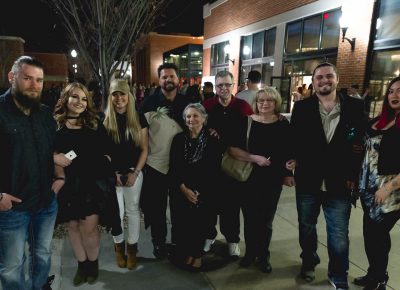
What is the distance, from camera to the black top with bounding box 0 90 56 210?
204 cm

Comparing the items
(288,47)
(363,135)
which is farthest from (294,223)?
(288,47)

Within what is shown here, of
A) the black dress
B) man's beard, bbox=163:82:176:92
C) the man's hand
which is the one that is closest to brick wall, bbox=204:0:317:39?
man's beard, bbox=163:82:176:92

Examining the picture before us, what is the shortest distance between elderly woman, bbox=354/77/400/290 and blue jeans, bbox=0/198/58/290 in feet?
8.82

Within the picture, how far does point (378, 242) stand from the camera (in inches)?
106

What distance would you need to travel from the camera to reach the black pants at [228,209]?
3.25m

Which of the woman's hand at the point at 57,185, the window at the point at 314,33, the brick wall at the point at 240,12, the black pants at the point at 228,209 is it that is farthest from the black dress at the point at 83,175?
the brick wall at the point at 240,12

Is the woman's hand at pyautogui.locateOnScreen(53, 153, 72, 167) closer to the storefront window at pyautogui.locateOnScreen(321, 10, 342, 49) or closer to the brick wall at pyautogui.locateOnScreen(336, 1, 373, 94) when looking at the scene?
the brick wall at pyautogui.locateOnScreen(336, 1, 373, 94)

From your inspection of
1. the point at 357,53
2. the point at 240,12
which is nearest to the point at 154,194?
the point at 357,53

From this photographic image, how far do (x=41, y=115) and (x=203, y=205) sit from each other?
1705 mm

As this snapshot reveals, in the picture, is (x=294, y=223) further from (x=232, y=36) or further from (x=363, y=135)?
(x=232, y=36)

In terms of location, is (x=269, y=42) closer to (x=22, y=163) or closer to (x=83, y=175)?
(x=83, y=175)

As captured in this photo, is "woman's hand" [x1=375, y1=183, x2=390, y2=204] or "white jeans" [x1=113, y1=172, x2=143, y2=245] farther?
"white jeans" [x1=113, y1=172, x2=143, y2=245]

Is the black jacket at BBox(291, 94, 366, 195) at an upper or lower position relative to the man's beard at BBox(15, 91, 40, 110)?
lower

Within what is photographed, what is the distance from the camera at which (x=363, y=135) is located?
270 centimetres
